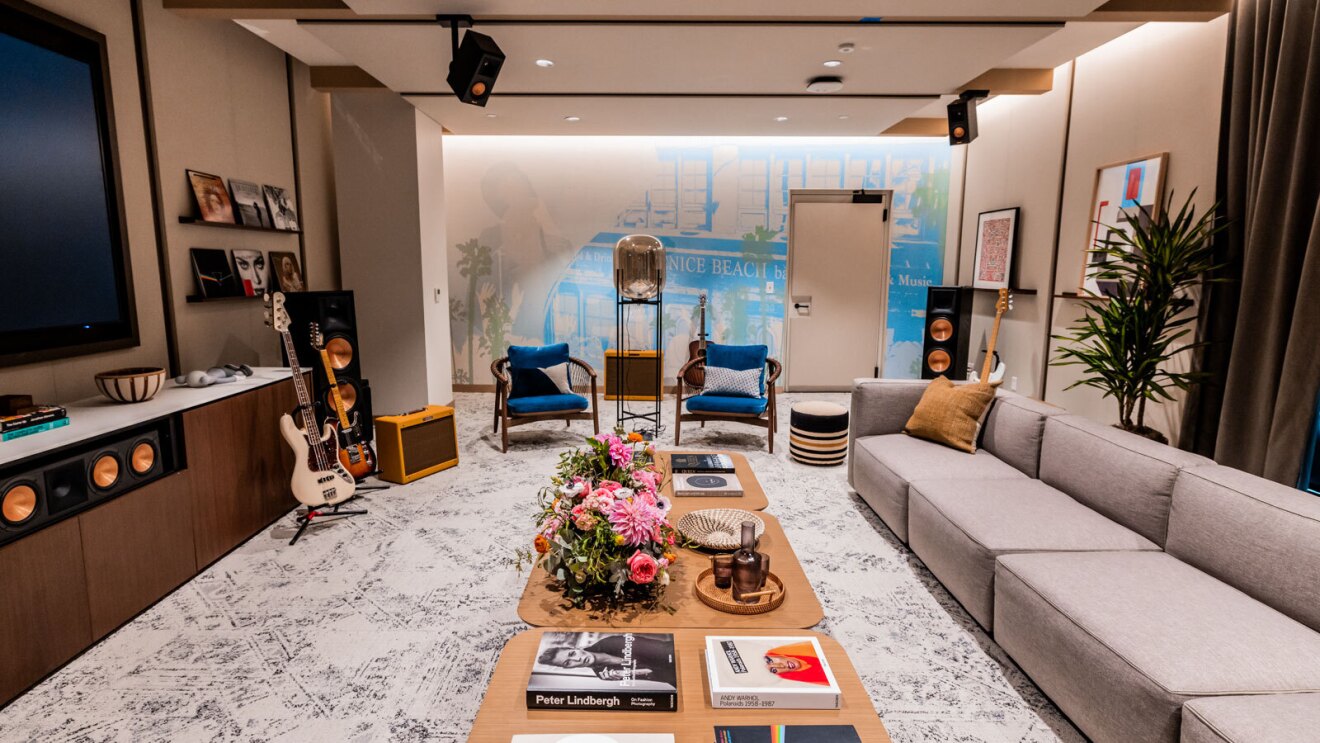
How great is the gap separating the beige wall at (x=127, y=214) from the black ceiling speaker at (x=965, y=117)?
5024mm

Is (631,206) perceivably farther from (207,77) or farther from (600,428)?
(207,77)

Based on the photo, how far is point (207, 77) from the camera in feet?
12.5

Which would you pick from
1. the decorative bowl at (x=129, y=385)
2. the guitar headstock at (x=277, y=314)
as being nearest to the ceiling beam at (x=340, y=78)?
the guitar headstock at (x=277, y=314)

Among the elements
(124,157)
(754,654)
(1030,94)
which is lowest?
(754,654)

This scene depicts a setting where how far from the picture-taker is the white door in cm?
673

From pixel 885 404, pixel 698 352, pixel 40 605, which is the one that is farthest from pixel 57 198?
pixel 698 352

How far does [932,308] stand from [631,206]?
3130mm

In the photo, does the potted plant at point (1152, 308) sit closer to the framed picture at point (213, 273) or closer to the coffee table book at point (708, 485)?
the coffee table book at point (708, 485)

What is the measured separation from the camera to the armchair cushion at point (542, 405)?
4.77 metres

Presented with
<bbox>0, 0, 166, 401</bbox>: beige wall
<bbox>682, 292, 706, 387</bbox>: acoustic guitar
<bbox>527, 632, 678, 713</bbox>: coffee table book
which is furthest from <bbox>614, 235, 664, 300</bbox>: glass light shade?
<bbox>527, 632, 678, 713</bbox>: coffee table book

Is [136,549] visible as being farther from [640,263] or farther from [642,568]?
[640,263]

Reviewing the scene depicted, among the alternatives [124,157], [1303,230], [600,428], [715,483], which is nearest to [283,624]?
[715,483]

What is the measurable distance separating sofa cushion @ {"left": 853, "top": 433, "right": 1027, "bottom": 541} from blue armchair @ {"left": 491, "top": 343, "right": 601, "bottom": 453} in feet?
6.71

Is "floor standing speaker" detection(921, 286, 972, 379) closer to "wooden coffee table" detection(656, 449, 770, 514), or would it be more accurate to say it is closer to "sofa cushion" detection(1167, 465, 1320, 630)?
"wooden coffee table" detection(656, 449, 770, 514)
